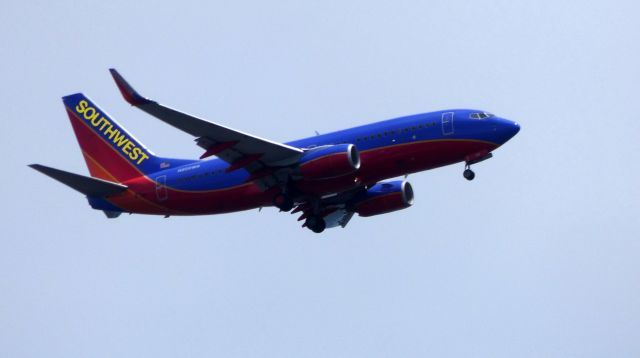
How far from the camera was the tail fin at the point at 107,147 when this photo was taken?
203 ft

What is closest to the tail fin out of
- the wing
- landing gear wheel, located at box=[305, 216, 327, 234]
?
the wing

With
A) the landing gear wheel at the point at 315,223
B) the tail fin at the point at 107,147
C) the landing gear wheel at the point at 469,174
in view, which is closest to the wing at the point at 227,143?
the landing gear wheel at the point at 315,223

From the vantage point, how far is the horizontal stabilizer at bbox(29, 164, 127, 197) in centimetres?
5625

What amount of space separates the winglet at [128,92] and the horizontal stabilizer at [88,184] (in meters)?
7.18

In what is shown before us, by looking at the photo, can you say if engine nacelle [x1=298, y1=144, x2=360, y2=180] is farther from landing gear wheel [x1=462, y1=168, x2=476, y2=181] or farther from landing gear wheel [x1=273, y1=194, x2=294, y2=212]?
landing gear wheel [x1=462, y1=168, x2=476, y2=181]

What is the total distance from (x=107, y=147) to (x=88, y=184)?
16.4 ft

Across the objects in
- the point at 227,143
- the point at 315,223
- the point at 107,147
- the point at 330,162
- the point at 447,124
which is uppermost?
the point at 107,147

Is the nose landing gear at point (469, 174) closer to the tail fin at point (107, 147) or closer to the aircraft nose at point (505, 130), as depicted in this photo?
the aircraft nose at point (505, 130)

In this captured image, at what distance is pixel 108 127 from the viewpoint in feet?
212

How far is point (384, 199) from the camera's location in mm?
60312

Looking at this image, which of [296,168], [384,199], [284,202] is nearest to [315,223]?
[384,199]

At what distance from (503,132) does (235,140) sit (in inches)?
477

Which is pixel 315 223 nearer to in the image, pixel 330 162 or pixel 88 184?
pixel 330 162

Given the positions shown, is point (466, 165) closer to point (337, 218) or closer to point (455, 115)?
point (455, 115)
